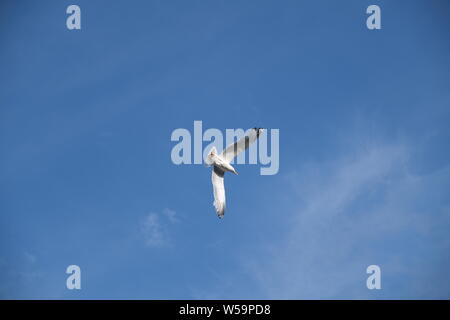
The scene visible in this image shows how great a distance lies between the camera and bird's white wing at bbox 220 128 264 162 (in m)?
54.3

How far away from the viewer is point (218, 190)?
181 ft

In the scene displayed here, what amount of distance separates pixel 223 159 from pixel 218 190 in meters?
3.00

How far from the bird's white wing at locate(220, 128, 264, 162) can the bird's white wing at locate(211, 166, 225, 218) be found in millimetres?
1671

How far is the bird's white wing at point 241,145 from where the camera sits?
178 ft

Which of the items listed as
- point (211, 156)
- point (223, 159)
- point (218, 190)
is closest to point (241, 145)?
point (223, 159)

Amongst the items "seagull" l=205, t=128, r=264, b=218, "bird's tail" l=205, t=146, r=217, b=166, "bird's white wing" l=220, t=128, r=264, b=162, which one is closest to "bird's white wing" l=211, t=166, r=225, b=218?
"seagull" l=205, t=128, r=264, b=218

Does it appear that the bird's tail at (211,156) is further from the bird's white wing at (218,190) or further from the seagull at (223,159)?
the bird's white wing at (218,190)
